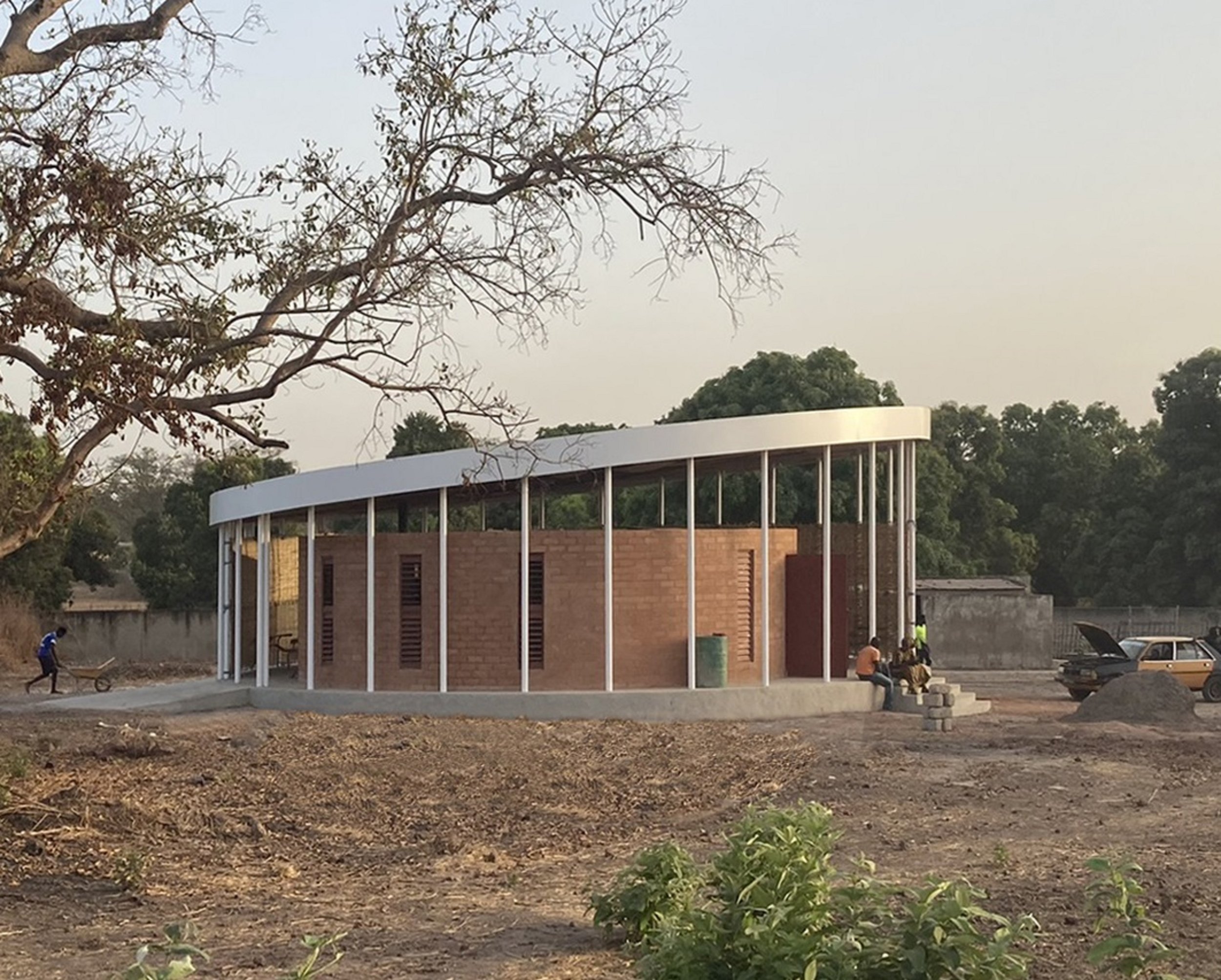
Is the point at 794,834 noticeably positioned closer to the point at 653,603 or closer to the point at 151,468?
the point at 653,603

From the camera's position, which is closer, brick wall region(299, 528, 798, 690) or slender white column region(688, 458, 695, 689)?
slender white column region(688, 458, 695, 689)

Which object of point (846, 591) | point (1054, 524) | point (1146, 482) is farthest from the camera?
point (1054, 524)

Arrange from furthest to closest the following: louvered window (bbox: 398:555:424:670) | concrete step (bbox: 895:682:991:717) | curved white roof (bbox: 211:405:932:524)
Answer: concrete step (bbox: 895:682:991:717) → louvered window (bbox: 398:555:424:670) → curved white roof (bbox: 211:405:932:524)

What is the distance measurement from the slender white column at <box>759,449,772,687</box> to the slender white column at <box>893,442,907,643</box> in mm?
2445

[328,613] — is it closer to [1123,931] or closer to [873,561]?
[873,561]

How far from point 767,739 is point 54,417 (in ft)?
36.3

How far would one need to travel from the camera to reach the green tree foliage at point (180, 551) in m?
44.4

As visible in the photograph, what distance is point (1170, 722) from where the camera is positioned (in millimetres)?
22469

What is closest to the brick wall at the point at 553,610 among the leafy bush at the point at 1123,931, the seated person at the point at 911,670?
the seated person at the point at 911,670

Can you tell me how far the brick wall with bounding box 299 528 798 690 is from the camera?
73.7ft

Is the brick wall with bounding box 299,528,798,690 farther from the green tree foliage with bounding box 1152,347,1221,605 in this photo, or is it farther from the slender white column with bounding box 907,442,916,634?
the green tree foliage with bounding box 1152,347,1221,605

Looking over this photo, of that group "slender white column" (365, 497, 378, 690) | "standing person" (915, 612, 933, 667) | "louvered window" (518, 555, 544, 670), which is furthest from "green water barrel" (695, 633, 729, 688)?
"slender white column" (365, 497, 378, 690)

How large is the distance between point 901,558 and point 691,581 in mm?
4762

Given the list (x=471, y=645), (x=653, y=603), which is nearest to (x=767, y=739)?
(x=653, y=603)
